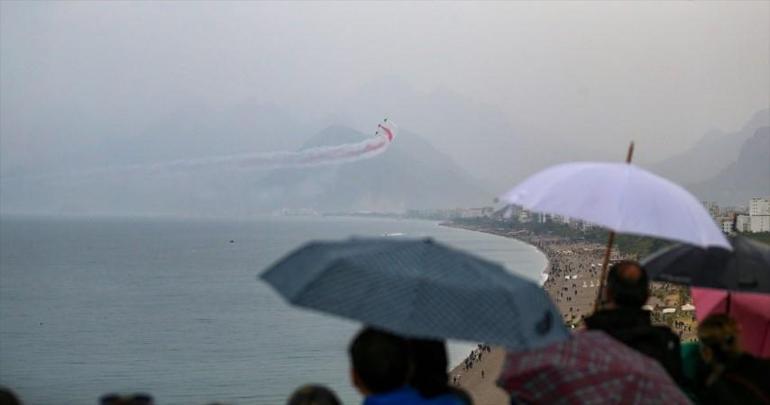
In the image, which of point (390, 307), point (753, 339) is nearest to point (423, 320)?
point (390, 307)

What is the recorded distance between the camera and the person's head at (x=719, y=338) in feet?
12.4

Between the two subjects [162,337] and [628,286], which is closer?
[628,286]

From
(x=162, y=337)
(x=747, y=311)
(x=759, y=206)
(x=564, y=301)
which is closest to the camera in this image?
(x=747, y=311)

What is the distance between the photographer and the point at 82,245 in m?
146

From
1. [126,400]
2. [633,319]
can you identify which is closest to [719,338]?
[633,319]

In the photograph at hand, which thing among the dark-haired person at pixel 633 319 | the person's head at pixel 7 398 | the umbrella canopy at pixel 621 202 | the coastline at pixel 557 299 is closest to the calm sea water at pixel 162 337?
the coastline at pixel 557 299

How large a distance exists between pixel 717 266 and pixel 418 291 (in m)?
2.17

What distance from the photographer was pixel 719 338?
3.79 meters

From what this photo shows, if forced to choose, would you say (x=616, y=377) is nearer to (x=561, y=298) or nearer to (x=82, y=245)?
(x=561, y=298)

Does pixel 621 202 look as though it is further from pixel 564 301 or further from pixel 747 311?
pixel 564 301

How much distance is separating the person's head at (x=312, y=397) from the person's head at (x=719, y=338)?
5.91 ft

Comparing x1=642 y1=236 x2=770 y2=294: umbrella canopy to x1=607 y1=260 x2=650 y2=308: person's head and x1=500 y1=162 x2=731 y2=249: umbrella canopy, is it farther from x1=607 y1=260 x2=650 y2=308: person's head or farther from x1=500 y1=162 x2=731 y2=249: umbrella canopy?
x1=607 y1=260 x2=650 y2=308: person's head

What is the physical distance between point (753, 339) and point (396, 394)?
2.60 metres

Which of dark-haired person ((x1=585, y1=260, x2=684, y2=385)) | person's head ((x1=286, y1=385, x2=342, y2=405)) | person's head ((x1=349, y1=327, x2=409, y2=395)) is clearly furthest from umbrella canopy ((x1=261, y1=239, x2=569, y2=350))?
dark-haired person ((x1=585, y1=260, x2=684, y2=385))
